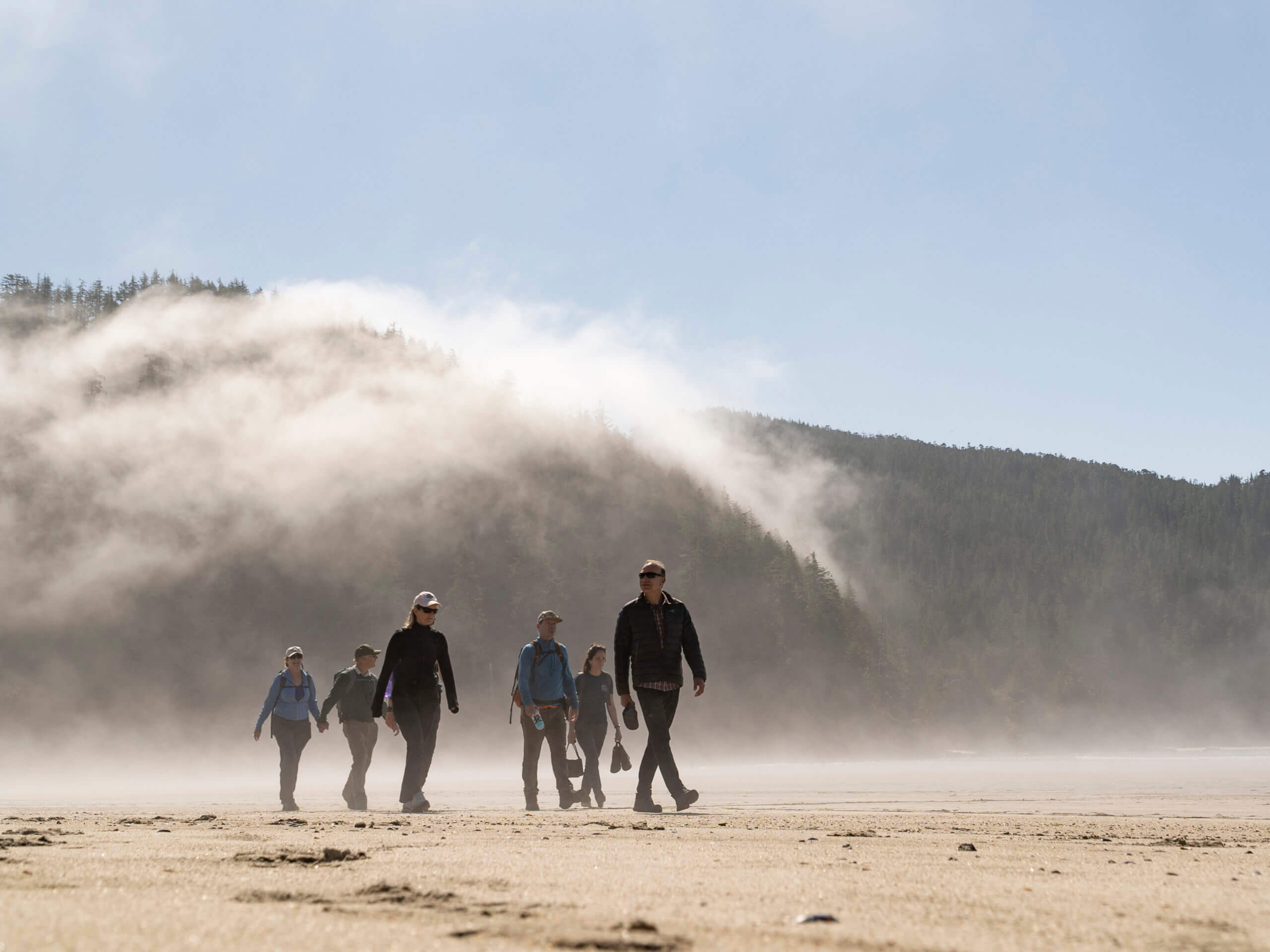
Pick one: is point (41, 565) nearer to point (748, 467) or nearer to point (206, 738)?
point (206, 738)

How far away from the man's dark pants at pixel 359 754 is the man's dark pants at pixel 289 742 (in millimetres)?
567

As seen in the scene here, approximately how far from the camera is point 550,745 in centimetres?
1236

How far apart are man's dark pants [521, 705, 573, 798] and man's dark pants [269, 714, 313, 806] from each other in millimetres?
3255

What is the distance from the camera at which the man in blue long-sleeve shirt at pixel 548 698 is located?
39.7 feet

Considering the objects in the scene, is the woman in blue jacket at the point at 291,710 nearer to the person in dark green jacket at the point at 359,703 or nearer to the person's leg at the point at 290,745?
the person's leg at the point at 290,745

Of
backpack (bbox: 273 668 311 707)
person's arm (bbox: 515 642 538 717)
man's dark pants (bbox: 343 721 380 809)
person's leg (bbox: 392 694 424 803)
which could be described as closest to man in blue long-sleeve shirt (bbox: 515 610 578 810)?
person's arm (bbox: 515 642 538 717)

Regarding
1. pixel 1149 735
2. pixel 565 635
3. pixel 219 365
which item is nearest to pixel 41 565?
pixel 219 365

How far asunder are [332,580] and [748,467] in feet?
321

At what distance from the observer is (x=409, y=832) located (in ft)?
21.8

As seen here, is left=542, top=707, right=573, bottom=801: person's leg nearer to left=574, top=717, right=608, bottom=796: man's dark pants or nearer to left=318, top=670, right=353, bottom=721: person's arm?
→ left=574, top=717, right=608, bottom=796: man's dark pants

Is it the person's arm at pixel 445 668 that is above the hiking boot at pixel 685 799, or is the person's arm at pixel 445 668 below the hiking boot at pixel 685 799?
above

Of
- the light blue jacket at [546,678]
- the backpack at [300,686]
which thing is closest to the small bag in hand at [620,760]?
the light blue jacket at [546,678]

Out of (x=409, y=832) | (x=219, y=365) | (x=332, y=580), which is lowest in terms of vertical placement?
(x=409, y=832)

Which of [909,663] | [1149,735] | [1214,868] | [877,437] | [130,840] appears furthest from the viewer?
[877,437]
